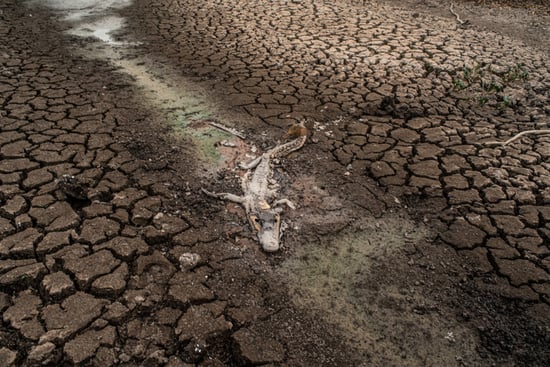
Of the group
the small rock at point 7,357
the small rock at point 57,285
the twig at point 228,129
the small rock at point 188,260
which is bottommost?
the small rock at point 188,260

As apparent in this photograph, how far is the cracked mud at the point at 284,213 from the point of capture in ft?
7.21

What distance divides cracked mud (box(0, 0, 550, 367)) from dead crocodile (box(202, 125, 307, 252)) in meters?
0.08

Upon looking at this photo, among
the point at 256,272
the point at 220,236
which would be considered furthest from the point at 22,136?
the point at 256,272

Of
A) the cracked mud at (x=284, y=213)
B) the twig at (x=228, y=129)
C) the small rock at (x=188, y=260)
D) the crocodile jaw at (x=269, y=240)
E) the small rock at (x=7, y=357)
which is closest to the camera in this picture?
the small rock at (x=7, y=357)

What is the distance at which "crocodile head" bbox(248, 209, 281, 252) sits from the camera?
2.74 metres

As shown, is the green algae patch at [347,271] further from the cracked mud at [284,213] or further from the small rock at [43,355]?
the small rock at [43,355]

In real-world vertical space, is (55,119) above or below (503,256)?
above

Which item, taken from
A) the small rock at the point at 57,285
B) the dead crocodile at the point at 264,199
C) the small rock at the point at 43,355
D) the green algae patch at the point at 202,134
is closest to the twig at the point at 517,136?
the dead crocodile at the point at 264,199

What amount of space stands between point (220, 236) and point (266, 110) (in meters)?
2.08

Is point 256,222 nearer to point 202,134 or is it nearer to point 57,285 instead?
point 57,285

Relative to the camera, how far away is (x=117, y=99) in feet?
15.0

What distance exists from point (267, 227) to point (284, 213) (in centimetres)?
28

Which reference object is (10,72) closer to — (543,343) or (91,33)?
(91,33)

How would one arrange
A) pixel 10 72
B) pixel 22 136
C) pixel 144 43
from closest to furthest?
1. pixel 22 136
2. pixel 10 72
3. pixel 144 43
